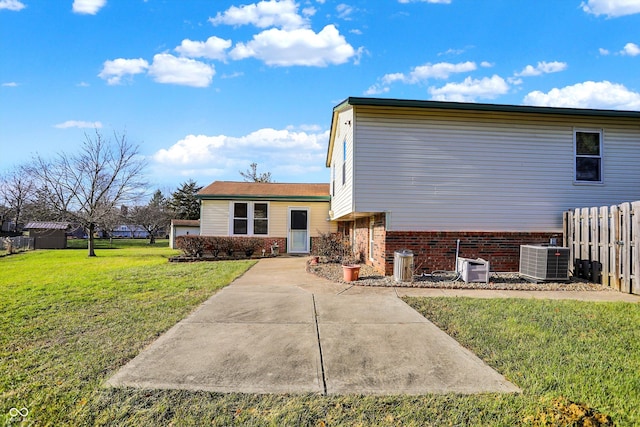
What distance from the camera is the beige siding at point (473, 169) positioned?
9.31 m

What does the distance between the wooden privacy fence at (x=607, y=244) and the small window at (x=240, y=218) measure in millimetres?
13360

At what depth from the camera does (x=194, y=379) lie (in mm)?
A: 3207

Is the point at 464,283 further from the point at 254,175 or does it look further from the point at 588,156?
the point at 254,175

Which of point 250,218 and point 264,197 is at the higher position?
point 264,197

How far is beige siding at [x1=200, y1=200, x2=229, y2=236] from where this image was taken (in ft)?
58.7

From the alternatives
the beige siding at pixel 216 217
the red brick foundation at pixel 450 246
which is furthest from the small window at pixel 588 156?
the beige siding at pixel 216 217

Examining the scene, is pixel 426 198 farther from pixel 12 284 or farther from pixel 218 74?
pixel 12 284

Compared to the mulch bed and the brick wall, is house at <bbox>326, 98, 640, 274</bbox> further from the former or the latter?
the mulch bed

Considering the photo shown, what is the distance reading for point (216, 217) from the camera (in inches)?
706

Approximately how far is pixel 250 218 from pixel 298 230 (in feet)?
8.14

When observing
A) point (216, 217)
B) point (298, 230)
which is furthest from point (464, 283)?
point (216, 217)

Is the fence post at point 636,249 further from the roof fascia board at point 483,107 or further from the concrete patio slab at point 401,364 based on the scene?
the concrete patio slab at point 401,364

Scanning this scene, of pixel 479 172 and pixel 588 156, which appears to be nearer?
pixel 479 172

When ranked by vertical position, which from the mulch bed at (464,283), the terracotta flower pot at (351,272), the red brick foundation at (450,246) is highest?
the red brick foundation at (450,246)
